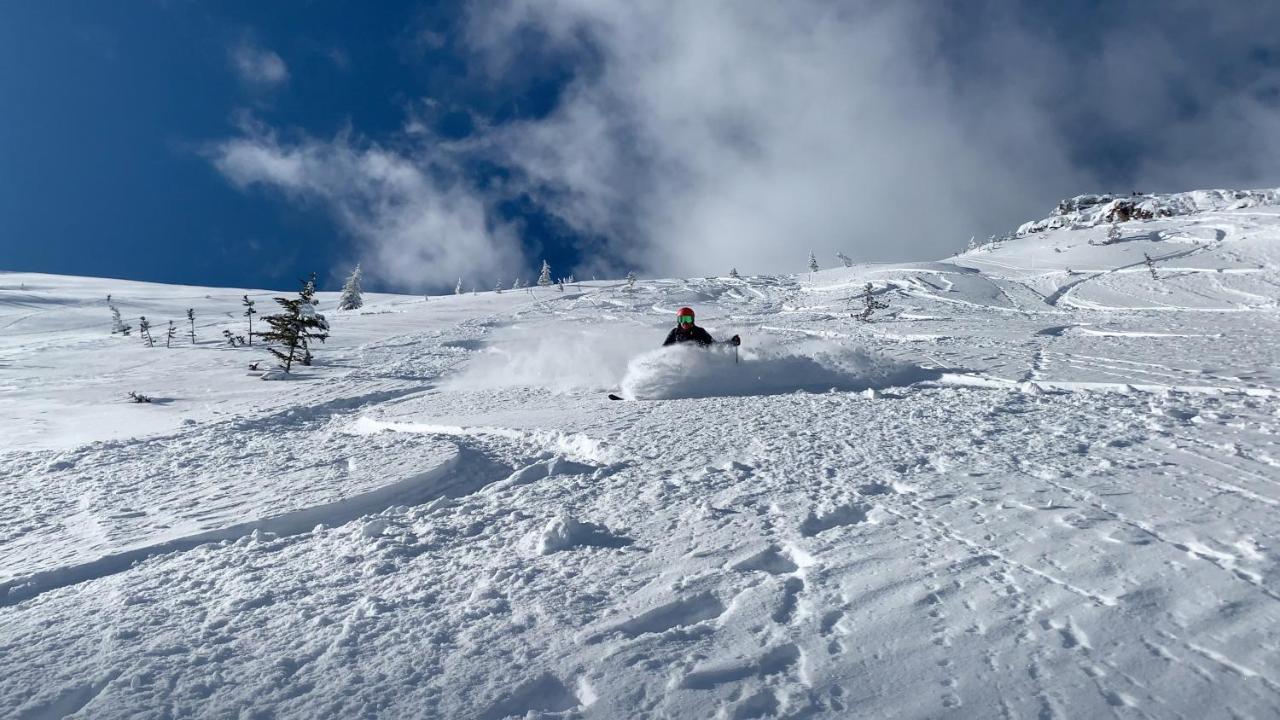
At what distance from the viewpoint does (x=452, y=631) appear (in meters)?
3.48

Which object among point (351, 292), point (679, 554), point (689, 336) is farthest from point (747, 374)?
point (351, 292)

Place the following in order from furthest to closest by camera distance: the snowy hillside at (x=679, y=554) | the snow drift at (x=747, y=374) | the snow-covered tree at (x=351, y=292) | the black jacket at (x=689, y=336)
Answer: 1. the snow-covered tree at (x=351, y=292)
2. the black jacket at (x=689, y=336)
3. the snow drift at (x=747, y=374)
4. the snowy hillside at (x=679, y=554)

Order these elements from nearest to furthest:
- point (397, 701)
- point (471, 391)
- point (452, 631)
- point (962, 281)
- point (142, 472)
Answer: point (397, 701), point (452, 631), point (142, 472), point (471, 391), point (962, 281)

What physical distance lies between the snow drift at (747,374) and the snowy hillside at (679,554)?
8 centimetres

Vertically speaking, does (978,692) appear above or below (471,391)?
below

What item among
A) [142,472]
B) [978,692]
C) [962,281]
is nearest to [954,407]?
[978,692]

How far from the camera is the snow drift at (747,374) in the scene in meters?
11.6

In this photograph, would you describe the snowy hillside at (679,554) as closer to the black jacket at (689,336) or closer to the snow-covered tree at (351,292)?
the black jacket at (689,336)

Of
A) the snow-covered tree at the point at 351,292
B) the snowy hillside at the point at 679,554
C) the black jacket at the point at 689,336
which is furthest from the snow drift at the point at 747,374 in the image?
the snow-covered tree at the point at 351,292

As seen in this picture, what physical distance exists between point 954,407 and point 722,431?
3615 millimetres

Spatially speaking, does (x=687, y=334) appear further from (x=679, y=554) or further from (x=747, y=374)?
(x=679, y=554)

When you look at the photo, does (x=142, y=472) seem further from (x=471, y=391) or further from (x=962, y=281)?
(x=962, y=281)

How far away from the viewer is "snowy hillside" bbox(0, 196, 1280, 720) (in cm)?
292

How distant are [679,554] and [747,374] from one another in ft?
27.1
